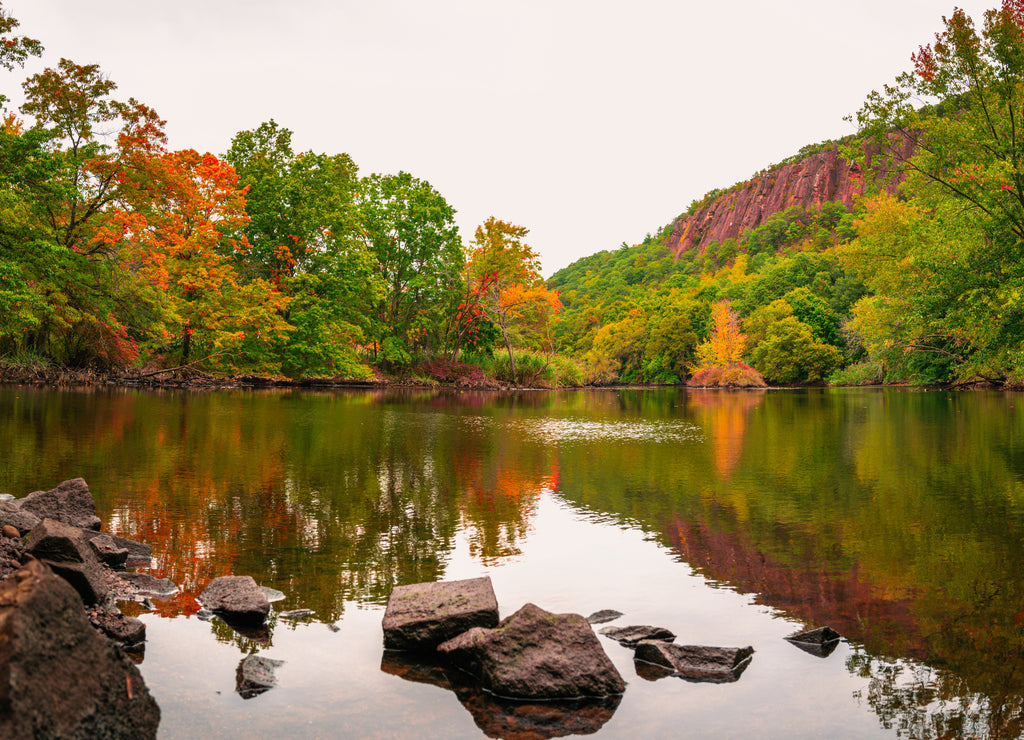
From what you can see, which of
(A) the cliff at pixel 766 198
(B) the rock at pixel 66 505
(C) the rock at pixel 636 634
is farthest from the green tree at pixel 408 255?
(A) the cliff at pixel 766 198

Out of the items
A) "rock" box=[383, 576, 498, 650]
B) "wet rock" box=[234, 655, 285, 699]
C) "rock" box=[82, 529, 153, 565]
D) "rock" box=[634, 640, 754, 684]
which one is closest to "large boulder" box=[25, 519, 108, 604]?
"rock" box=[82, 529, 153, 565]

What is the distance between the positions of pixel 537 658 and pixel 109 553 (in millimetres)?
3664

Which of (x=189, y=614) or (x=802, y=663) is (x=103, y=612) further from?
(x=802, y=663)

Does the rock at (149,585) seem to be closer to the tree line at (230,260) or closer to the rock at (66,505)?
the rock at (66,505)

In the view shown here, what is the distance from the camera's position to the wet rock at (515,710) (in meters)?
3.10

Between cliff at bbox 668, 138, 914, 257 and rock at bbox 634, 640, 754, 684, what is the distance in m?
139

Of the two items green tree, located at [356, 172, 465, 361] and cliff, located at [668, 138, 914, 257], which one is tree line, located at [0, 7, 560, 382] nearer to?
green tree, located at [356, 172, 465, 361]

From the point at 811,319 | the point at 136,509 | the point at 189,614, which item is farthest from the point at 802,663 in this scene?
the point at 811,319

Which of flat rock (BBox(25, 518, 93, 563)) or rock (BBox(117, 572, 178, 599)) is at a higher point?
flat rock (BBox(25, 518, 93, 563))

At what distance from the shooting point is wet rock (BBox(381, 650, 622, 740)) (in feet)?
10.2

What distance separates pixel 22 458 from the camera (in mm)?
9531

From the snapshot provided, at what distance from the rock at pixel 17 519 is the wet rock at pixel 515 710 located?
3.05 m

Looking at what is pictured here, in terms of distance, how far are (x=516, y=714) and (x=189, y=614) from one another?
2.41 metres

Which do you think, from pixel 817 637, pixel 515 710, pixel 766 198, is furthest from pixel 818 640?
pixel 766 198
